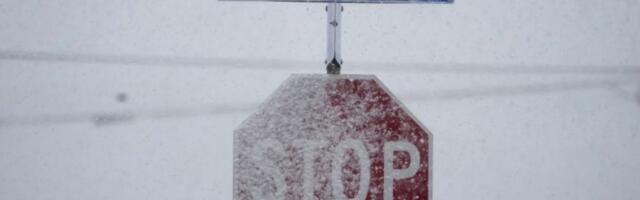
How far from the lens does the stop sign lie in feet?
2.86

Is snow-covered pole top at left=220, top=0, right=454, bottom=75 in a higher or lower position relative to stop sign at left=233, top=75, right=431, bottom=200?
higher

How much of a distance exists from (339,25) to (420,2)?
17cm

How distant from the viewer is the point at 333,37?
91 cm

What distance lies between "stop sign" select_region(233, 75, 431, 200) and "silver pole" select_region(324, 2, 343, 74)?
2 centimetres

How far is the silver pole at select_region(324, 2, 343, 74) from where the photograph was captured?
896mm

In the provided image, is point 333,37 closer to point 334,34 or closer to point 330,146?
point 334,34

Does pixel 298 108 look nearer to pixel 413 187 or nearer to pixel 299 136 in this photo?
pixel 299 136

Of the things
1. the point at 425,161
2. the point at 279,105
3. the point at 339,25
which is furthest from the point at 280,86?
the point at 425,161

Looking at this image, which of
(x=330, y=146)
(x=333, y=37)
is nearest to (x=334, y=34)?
(x=333, y=37)

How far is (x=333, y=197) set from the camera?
87 centimetres

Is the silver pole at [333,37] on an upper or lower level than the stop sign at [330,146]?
upper

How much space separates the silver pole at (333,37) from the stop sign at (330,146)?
0.02 m

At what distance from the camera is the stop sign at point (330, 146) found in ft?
2.86

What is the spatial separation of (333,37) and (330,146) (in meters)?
0.17
